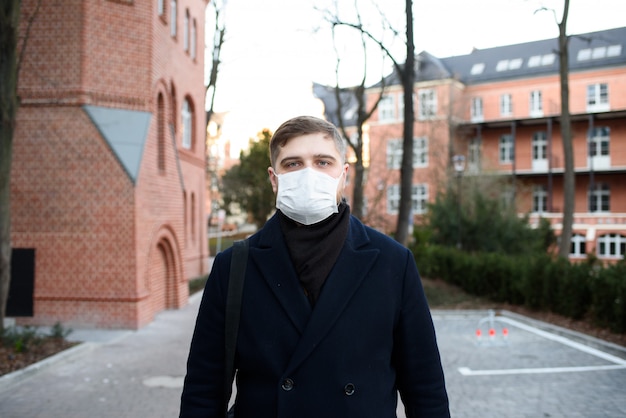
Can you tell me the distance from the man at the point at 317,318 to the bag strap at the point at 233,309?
34 millimetres

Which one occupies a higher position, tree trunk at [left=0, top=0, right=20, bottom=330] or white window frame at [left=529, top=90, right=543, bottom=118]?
white window frame at [left=529, top=90, right=543, bottom=118]

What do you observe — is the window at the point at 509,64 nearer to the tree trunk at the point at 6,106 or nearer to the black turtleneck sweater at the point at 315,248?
the tree trunk at the point at 6,106

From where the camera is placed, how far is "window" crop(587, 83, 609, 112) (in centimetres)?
4238

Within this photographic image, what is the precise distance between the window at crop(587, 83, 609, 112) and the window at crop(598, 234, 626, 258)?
9.98 metres

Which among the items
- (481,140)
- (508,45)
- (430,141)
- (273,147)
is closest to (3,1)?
(273,147)

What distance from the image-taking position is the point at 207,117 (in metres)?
26.5

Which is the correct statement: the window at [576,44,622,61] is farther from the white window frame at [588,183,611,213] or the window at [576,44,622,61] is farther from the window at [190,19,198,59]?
the window at [190,19,198,59]

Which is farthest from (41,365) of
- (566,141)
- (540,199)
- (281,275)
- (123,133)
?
(540,199)

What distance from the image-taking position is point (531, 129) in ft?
146

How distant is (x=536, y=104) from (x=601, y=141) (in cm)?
573

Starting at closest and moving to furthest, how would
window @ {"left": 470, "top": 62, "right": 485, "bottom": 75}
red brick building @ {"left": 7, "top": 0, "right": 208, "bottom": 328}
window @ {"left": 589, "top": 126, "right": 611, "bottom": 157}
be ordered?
red brick building @ {"left": 7, "top": 0, "right": 208, "bottom": 328}
window @ {"left": 589, "top": 126, "right": 611, "bottom": 157}
window @ {"left": 470, "top": 62, "right": 485, "bottom": 75}

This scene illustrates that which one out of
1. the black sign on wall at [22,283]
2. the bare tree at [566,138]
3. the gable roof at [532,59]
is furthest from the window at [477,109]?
the black sign on wall at [22,283]

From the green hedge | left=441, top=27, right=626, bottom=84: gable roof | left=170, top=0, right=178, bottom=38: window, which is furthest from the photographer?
left=441, top=27, right=626, bottom=84: gable roof

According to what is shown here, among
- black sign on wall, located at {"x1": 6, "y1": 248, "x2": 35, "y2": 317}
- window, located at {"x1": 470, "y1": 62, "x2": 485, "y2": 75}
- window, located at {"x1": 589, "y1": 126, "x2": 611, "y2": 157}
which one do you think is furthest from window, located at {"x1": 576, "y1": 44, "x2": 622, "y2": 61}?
black sign on wall, located at {"x1": 6, "y1": 248, "x2": 35, "y2": 317}
